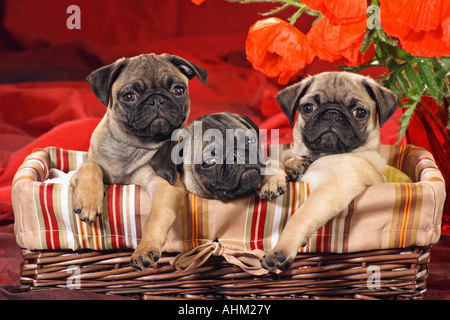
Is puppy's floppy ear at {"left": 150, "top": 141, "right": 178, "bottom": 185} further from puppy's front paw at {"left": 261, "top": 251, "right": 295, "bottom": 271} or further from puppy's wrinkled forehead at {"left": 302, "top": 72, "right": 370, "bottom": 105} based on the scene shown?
puppy's wrinkled forehead at {"left": 302, "top": 72, "right": 370, "bottom": 105}

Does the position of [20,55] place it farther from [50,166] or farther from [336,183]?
[336,183]

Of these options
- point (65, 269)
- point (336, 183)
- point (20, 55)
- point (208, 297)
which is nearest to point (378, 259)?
point (336, 183)

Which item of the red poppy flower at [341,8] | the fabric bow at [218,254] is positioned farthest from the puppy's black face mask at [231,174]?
the red poppy flower at [341,8]

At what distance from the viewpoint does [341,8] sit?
1.54 m

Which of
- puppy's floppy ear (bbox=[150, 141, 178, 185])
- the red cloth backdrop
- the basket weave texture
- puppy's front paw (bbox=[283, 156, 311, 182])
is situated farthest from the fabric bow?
the red cloth backdrop

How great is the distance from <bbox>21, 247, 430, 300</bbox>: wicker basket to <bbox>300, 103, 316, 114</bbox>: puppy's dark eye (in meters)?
0.55

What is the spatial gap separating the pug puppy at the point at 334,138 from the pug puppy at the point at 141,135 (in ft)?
1.30

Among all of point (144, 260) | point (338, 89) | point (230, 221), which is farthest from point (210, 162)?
point (338, 89)

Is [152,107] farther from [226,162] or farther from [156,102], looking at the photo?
[226,162]

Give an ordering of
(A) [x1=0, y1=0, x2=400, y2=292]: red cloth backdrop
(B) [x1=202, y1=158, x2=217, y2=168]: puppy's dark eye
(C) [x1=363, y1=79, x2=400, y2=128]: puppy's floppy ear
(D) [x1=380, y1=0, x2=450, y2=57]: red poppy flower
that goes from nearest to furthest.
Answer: (D) [x1=380, y1=0, x2=450, y2=57]: red poppy flower
(B) [x1=202, y1=158, x2=217, y2=168]: puppy's dark eye
(C) [x1=363, y1=79, x2=400, y2=128]: puppy's floppy ear
(A) [x1=0, y1=0, x2=400, y2=292]: red cloth backdrop

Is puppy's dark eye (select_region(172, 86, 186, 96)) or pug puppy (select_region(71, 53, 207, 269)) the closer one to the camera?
pug puppy (select_region(71, 53, 207, 269))

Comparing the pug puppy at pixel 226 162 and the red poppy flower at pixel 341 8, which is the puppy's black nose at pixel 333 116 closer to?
the pug puppy at pixel 226 162

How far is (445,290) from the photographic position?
6.68ft

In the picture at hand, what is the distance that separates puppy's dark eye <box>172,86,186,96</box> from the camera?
2000 mm
